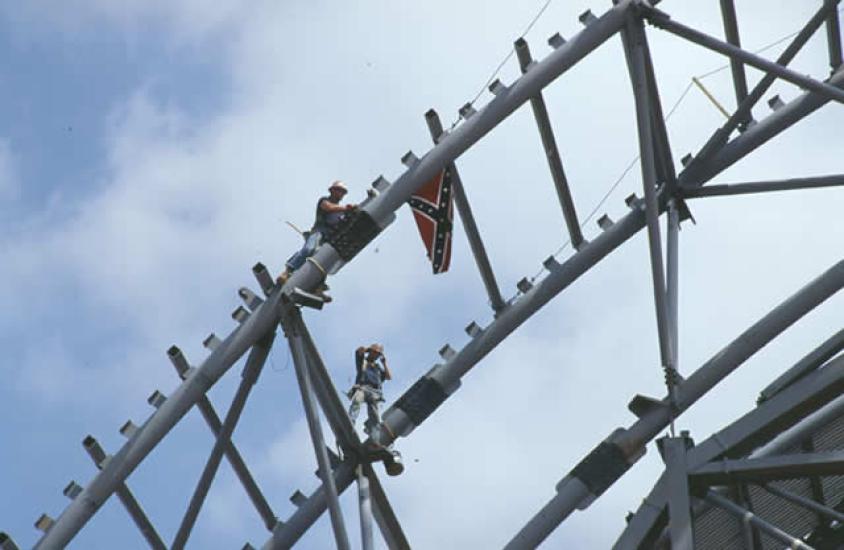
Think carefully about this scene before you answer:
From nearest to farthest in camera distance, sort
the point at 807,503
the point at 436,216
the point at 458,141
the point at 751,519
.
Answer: the point at 751,519, the point at 807,503, the point at 458,141, the point at 436,216

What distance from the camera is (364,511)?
19422mm

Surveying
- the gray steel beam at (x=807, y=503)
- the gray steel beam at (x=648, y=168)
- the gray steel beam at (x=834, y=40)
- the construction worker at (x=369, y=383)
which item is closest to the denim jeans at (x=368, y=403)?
the construction worker at (x=369, y=383)

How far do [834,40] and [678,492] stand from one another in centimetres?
697

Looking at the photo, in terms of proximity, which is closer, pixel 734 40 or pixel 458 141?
pixel 458 141

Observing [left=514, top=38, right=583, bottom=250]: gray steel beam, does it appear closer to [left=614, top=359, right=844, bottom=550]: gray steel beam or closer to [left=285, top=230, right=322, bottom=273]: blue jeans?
[left=285, top=230, right=322, bottom=273]: blue jeans

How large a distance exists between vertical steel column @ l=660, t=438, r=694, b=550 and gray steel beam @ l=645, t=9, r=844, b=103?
174 inches

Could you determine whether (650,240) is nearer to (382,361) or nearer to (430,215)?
(430,215)

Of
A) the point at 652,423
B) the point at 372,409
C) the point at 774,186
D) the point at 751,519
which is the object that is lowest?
the point at 751,519

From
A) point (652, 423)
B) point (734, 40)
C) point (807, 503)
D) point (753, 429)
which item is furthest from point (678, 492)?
point (734, 40)

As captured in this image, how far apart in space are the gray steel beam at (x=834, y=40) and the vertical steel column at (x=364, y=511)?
22.9 feet

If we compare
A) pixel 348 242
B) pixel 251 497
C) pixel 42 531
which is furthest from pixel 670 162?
pixel 42 531

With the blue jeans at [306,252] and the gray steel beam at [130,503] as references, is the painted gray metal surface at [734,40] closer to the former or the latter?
the blue jeans at [306,252]

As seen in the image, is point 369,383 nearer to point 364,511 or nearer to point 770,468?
point 364,511

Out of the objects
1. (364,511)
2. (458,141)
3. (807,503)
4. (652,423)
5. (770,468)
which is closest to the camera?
(770,468)
